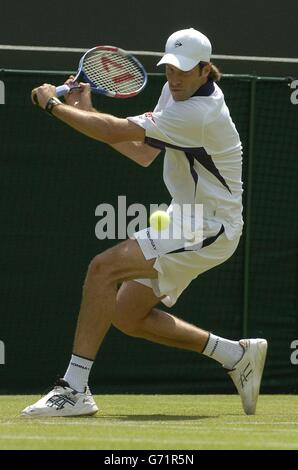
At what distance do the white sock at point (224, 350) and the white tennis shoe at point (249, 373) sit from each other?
0.03 metres

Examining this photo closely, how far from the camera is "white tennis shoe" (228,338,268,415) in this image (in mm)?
8117

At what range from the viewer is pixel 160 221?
25.2ft

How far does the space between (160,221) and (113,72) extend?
1.06 meters

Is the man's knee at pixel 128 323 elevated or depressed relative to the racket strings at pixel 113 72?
depressed

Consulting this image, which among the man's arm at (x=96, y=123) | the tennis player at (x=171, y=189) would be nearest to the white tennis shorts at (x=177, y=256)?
the tennis player at (x=171, y=189)

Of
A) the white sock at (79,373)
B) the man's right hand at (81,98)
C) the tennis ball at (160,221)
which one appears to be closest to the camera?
the white sock at (79,373)

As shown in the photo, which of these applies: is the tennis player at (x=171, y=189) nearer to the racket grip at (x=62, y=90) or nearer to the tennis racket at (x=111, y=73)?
the racket grip at (x=62, y=90)

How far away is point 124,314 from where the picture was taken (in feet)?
26.0

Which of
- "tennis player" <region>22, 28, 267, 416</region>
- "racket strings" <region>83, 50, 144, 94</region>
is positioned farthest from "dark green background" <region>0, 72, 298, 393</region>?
"tennis player" <region>22, 28, 267, 416</region>

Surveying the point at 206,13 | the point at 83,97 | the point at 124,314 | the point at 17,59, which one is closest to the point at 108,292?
the point at 124,314

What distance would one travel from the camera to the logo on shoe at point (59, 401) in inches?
293

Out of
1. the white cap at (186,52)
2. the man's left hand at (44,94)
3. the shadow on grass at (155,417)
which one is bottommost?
the shadow on grass at (155,417)

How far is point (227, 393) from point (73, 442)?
12.9 ft

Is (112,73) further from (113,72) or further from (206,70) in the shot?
(206,70)
